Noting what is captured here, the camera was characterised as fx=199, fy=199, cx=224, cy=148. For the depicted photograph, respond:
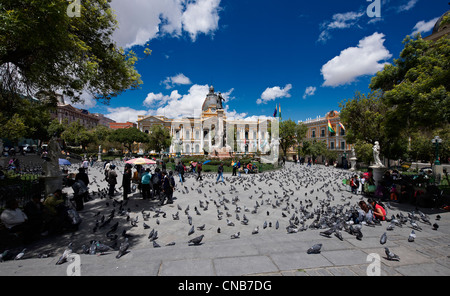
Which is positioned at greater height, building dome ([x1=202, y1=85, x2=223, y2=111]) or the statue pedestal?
building dome ([x1=202, y1=85, x2=223, y2=111])

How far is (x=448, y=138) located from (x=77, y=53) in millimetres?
31728

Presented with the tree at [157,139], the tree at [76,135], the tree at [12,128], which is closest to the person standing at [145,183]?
the tree at [12,128]

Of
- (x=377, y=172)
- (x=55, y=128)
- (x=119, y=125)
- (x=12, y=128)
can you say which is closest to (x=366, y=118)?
(x=377, y=172)

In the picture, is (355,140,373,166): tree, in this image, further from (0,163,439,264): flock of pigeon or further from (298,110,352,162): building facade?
(0,163,439,264): flock of pigeon

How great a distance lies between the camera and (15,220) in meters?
4.40

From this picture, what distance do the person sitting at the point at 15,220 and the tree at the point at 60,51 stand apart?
358 centimetres

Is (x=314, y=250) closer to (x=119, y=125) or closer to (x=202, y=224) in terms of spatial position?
(x=202, y=224)

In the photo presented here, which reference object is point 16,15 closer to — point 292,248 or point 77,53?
point 77,53

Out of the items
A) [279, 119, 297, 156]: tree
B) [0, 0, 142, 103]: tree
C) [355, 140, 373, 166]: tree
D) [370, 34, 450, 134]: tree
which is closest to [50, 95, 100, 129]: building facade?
[279, 119, 297, 156]: tree

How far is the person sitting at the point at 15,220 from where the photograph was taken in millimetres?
4348

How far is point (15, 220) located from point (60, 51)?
15.2 ft

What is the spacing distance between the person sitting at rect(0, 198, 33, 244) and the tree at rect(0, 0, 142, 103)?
358cm

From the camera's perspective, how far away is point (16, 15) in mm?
4215

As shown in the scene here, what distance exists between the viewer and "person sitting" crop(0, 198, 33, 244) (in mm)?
4348
